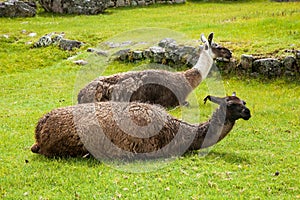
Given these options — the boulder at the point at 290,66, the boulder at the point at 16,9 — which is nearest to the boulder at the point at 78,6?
the boulder at the point at 16,9

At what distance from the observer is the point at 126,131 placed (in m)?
7.40

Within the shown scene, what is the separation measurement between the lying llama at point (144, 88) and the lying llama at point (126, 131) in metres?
3.02

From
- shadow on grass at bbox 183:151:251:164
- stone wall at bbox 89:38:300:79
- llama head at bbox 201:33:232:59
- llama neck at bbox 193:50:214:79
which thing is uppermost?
llama head at bbox 201:33:232:59

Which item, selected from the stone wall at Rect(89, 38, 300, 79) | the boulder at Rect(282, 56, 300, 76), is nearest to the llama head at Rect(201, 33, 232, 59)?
the stone wall at Rect(89, 38, 300, 79)

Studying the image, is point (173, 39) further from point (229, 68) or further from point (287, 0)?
point (287, 0)

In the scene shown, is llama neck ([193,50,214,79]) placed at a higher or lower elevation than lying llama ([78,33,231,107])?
higher

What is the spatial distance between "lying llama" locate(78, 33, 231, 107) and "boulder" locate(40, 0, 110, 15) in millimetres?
15688

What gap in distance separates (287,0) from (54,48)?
15.9 m

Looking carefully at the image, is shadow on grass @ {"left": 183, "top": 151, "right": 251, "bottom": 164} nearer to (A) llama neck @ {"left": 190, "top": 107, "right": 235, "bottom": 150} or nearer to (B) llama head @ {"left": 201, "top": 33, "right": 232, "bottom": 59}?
(A) llama neck @ {"left": 190, "top": 107, "right": 235, "bottom": 150}

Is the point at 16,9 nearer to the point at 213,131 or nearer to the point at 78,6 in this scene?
the point at 78,6

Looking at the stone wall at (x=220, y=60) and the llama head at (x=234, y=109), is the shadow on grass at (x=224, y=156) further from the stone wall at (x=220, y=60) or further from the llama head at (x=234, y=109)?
the stone wall at (x=220, y=60)

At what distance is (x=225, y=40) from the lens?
52.0 feet

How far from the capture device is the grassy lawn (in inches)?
248

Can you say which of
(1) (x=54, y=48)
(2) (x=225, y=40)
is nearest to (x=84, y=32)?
(1) (x=54, y=48)
